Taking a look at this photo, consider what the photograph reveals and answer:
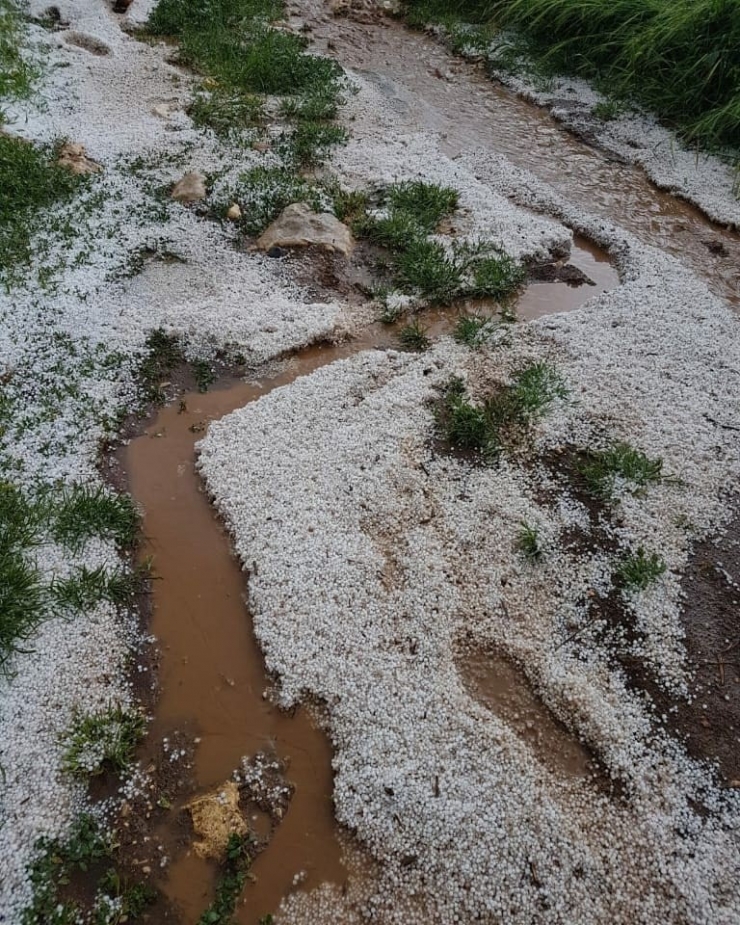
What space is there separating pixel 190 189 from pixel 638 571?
17.3ft

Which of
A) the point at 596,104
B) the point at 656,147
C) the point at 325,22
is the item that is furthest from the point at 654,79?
the point at 325,22

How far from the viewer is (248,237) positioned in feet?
20.2

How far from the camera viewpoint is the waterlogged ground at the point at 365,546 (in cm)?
284

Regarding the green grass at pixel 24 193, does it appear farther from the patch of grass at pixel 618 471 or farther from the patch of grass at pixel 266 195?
the patch of grass at pixel 618 471

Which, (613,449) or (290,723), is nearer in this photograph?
(290,723)

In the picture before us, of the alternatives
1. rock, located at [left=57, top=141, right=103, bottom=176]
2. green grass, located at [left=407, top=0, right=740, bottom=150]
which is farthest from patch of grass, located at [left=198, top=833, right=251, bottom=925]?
green grass, located at [left=407, top=0, right=740, bottom=150]

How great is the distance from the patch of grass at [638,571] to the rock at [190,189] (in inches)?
200

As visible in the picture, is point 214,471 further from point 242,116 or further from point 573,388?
point 242,116

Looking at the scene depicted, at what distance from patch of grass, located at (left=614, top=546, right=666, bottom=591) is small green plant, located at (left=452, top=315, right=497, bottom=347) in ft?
7.09

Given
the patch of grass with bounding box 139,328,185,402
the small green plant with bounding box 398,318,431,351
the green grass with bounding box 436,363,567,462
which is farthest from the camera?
the small green plant with bounding box 398,318,431,351

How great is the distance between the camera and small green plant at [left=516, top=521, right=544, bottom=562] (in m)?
3.86

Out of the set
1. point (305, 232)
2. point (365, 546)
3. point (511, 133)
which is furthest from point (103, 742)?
point (511, 133)

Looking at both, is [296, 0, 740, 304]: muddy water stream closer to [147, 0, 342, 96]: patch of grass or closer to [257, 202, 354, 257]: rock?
[147, 0, 342, 96]: patch of grass

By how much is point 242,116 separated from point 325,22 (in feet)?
13.2
